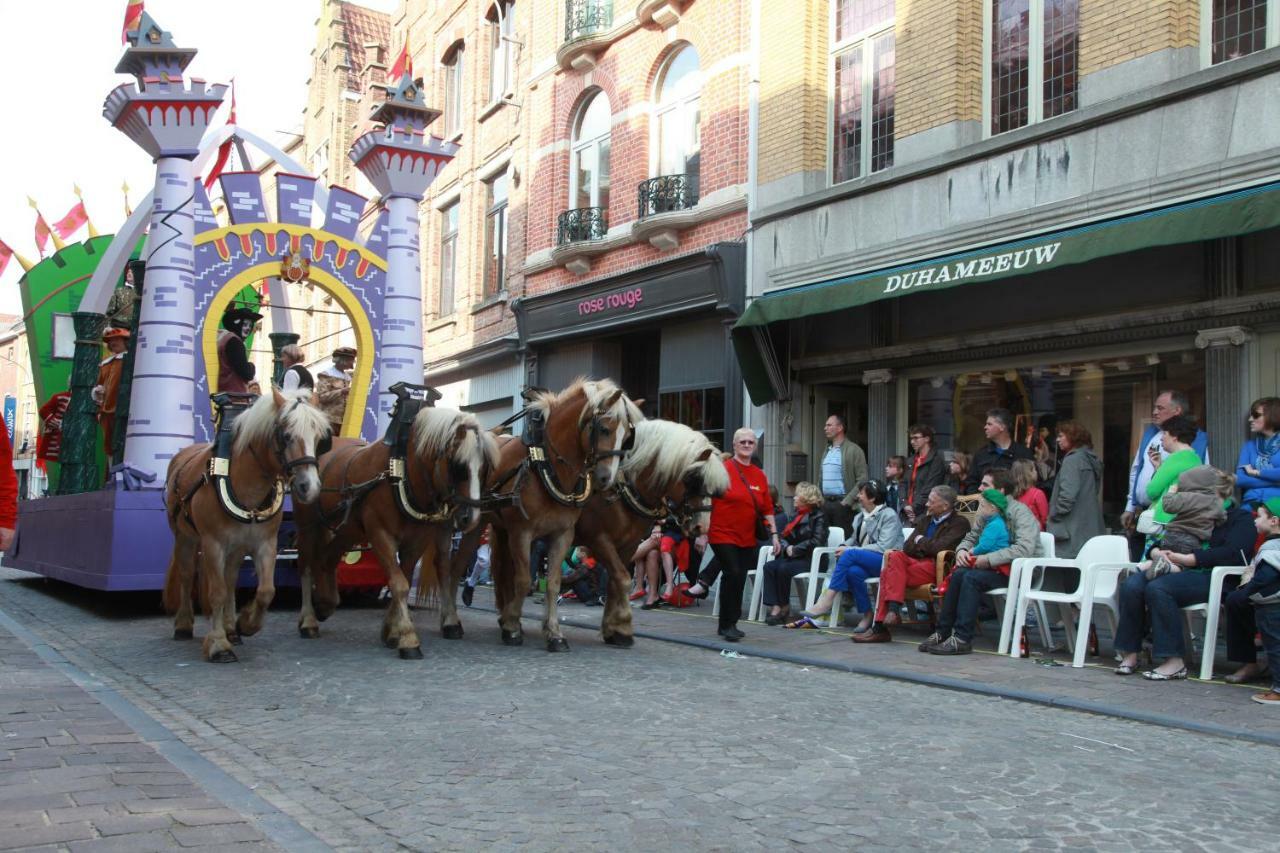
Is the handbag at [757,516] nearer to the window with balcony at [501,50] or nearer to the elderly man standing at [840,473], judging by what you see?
the elderly man standing at [840,473]

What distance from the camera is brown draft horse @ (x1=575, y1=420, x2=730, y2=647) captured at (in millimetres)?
8578

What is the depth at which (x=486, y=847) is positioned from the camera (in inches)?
150

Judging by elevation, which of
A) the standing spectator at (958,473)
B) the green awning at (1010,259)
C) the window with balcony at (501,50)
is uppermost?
the window with balcony at (501,50)

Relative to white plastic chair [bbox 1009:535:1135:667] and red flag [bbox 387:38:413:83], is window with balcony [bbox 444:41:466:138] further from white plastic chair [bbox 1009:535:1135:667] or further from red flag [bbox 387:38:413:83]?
white plastic chair [bbox 1009:535:1135:667]

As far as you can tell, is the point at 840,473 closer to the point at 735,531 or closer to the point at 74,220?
the point at 735,531

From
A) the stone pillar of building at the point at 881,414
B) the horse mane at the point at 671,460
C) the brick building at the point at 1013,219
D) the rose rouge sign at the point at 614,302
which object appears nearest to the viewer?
the horse mane at the point at 671,460

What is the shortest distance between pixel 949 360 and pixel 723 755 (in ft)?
28.8

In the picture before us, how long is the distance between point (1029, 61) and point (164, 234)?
9.04 metres

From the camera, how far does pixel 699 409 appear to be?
17.3 meters

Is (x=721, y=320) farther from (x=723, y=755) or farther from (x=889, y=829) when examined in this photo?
(x=889, y=829)

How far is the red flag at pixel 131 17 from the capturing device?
1101cm

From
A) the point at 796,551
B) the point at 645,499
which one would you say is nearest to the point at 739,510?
the point at 645,499

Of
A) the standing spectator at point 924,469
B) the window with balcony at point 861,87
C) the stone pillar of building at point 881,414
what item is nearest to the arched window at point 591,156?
the window with balcony at point 861,87

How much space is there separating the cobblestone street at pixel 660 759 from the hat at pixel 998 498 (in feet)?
6.91
